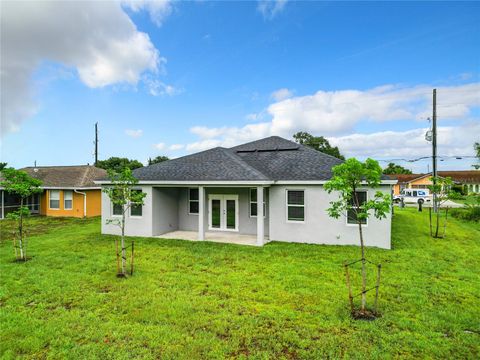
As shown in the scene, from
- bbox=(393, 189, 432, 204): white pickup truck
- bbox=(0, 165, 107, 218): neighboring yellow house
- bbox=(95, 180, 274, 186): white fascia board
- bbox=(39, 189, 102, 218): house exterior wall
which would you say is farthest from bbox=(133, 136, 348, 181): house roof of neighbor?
bbox=(393, 189, 432, 204): white pickup truck

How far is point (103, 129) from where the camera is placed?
114 feet

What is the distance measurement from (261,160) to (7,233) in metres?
14.4

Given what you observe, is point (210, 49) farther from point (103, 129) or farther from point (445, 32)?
point (103, 129)

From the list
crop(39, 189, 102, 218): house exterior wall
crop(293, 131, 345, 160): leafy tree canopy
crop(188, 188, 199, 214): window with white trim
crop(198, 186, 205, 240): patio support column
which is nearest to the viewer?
crop(198, 186, 205, 240): patio support column

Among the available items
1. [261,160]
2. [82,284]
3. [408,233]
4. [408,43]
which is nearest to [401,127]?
[408,43]

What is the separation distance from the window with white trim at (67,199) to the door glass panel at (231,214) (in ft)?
48.0

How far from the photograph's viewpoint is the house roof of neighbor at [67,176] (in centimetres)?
2079

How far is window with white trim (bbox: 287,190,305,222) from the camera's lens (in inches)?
456

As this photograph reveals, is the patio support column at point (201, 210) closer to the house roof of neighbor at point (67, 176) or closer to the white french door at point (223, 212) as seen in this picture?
the white french door at point (223, 212)

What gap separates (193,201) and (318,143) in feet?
106

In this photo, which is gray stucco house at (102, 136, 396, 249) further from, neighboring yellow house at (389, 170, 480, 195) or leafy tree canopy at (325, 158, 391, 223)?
neighboring yellow house at (389, 170, 480, 195)

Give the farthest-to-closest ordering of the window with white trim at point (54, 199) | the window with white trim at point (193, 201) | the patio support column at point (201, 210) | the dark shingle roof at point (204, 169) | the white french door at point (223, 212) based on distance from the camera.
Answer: the window with white trim at point (54, 199) < the window with white trim at point (193, 201) < the white french door at point (223, 212) < the patio support column at point (201, 210) < the dark shingle roof at point (204, 169)

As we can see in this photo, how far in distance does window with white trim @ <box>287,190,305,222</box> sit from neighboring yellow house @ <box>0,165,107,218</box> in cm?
1552

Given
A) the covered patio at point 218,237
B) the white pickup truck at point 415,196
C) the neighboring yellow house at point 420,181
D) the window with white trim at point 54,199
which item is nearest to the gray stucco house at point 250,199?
the covered patio at point 218,237
